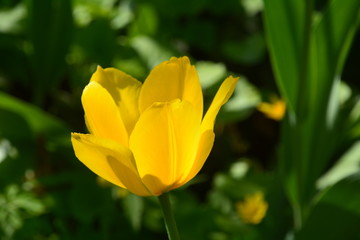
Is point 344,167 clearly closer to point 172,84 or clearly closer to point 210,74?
point 210,74

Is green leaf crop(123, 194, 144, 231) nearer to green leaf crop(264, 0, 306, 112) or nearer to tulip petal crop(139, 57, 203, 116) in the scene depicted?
green leaf crop(264, 0, 306, 112)

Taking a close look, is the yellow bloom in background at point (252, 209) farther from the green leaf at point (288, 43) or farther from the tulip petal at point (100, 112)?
the tulip petal at point (100, 112)

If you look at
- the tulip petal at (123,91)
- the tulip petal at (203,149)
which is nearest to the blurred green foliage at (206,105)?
the tulip petal at (123,91)

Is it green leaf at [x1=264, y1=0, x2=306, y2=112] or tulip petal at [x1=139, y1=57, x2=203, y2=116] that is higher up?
tulip petal at [x1=139, y1=57, x2=203, y2=116]

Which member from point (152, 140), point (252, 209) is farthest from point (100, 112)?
point (252, 209)

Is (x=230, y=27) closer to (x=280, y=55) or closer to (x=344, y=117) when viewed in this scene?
(x=344, y=117)

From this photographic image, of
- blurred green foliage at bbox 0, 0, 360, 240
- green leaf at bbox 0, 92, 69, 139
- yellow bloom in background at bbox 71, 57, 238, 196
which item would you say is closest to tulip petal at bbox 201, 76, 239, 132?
yellow bloom in background at bbox 71, 57, 238, 196

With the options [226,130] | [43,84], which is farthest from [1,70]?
[226,130]
